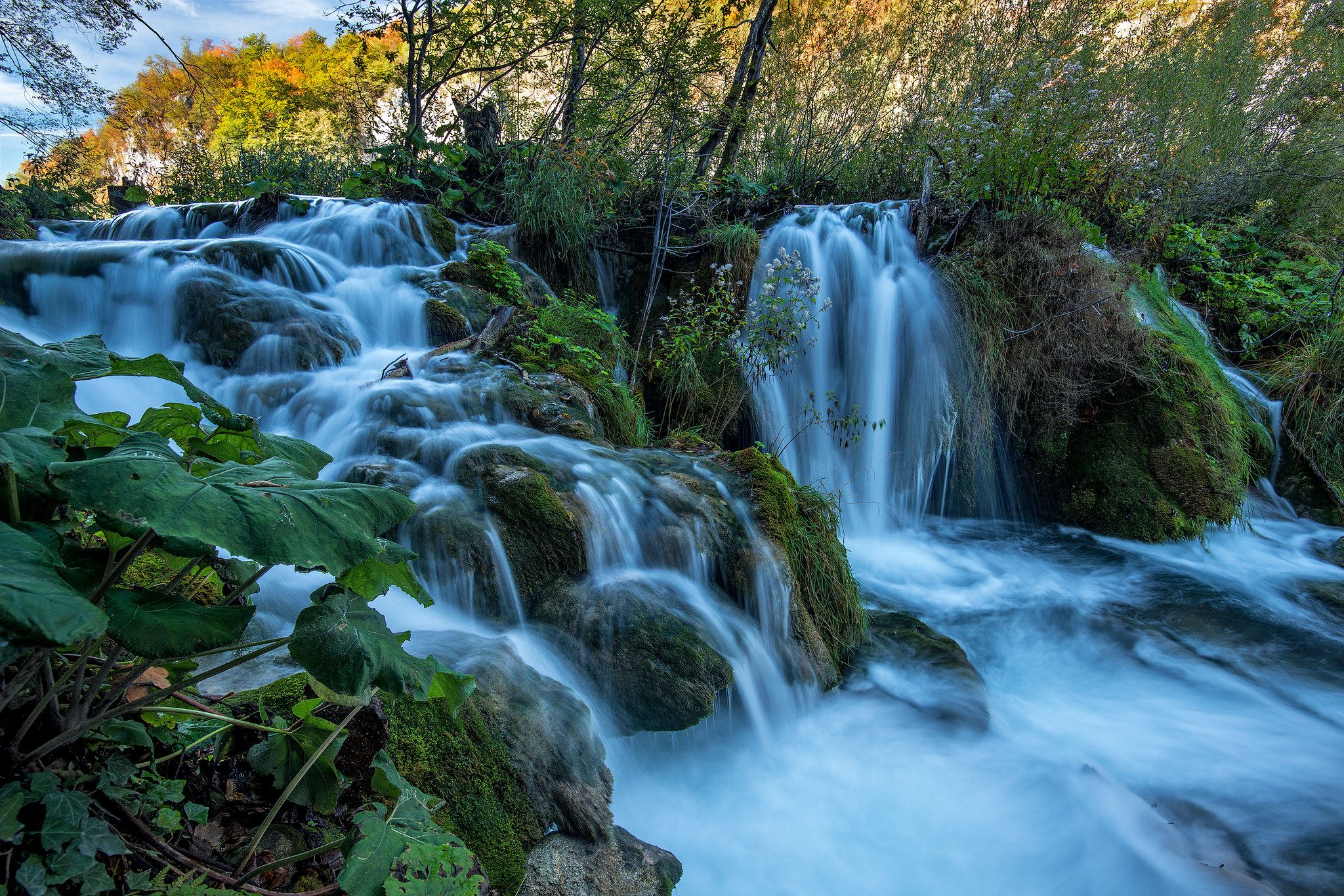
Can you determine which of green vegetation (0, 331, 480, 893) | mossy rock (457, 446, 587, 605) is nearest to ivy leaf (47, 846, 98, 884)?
green vegetation (0, 331, 480, 893)

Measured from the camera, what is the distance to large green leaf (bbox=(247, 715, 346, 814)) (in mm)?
1345

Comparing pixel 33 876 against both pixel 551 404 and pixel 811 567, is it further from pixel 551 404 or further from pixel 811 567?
pixel 551 404

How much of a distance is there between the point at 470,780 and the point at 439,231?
21.7ft

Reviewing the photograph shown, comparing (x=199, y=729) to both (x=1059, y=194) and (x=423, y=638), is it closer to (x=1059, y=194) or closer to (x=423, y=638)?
(x=423, y=638)

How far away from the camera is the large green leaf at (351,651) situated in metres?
1.04

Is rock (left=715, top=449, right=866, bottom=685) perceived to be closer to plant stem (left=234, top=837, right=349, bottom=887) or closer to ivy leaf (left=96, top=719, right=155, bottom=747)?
plant stem (left=234, top=837, right=349, bottom=887)

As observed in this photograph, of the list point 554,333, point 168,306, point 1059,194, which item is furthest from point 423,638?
point 1059,194

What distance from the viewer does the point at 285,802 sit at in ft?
4.51

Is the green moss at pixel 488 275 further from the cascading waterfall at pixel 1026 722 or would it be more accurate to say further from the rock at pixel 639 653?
the rock at pixel 639 653

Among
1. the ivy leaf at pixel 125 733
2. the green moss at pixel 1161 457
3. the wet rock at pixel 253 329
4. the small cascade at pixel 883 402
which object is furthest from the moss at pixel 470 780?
the green moss at pixel 1161 457

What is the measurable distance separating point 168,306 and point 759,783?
5.44 m

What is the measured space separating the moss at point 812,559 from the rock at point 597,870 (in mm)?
1629

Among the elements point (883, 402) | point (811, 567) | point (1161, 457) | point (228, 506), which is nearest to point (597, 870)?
point (228, 506)

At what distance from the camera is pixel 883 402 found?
6.16 metres
